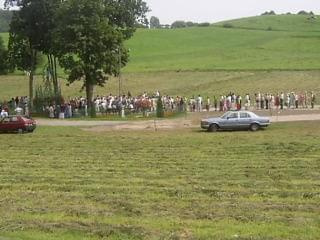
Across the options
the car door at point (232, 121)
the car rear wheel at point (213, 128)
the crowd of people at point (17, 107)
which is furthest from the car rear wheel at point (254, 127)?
the crowd of people at point (17, 107)

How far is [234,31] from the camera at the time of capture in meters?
132

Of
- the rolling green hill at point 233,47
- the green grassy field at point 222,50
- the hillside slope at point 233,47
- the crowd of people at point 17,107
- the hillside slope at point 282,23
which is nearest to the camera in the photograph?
the crowd of people at point 17,107

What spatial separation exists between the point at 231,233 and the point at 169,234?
115 centimetres

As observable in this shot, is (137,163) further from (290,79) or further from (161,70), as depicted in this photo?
(161,70)

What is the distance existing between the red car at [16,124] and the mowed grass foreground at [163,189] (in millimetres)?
9770

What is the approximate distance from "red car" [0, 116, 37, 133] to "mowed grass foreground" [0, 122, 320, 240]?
9770 millimetres

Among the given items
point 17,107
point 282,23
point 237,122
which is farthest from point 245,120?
point 282,23

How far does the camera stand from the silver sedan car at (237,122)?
4066 cm

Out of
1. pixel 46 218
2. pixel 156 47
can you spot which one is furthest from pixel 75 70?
pixel 156 47

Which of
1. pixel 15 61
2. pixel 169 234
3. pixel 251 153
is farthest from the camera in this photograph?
pixel 15 61

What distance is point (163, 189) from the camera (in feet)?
60.3

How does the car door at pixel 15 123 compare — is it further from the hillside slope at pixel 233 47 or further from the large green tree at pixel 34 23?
the hillside slope at pixel 233 47

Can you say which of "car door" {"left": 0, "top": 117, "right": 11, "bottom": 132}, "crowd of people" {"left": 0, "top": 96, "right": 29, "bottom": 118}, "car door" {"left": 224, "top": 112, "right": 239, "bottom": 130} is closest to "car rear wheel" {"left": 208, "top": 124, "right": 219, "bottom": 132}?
"car door" {"left": 224, "top": 112, "right": 239, "bottom": 130}

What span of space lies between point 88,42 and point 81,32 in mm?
1131
